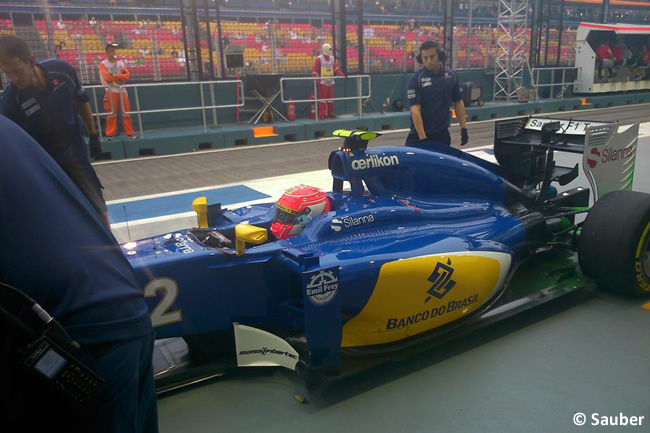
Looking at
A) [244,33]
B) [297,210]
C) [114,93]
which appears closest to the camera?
[297,210]

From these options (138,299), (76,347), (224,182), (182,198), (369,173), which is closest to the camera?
(76,347)

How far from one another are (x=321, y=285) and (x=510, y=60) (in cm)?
1635

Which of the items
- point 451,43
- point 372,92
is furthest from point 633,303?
point 451,43

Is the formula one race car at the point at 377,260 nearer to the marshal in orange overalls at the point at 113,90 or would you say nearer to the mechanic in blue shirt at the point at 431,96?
the mechanic in blue shirt at the point at 431,96

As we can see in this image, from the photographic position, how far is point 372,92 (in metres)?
15.2

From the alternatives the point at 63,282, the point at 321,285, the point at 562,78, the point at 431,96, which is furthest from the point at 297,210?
the point at 562,78

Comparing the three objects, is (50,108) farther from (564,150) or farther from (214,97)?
(214,97)

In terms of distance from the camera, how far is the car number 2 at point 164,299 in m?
2.61

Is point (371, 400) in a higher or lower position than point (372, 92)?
lower

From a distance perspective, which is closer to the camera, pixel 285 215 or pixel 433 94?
pixel 285 215

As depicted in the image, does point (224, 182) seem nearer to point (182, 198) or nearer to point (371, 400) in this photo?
point (182, 198)

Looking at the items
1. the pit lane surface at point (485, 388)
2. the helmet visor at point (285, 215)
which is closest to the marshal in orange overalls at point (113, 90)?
the helmet visor at point (285, 215)

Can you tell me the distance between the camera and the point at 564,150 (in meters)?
4.34

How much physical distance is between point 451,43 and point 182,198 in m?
13.0
